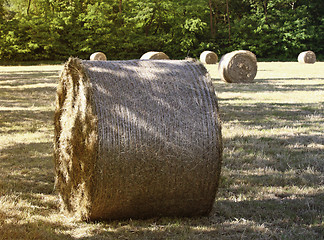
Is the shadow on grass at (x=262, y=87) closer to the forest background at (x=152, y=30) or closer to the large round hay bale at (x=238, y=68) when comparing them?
the large round hay bale at (x=238, y=68)

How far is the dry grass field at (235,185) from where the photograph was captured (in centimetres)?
346

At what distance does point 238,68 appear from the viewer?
49.6ft

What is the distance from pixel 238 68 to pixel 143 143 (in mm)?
12174

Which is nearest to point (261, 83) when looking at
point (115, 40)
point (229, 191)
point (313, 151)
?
point (313, 151)

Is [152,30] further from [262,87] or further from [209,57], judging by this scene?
[262,87]

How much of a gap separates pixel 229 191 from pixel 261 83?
35.2ft

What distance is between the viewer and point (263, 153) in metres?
5.87

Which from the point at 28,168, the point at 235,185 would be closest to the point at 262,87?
the point at 235,185

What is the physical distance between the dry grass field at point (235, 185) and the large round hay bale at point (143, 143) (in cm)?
21

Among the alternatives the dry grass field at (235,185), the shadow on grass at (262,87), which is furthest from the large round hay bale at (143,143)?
the shadow on grass at (262,87)

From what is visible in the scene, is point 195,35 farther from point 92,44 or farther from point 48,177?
point 48,177

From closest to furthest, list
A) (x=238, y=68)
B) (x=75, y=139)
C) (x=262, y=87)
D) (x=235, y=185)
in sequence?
(x=75, y=139), (x=235, y=185), (x=262, y=87), (x=238, y=68)

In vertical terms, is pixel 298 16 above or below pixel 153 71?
above

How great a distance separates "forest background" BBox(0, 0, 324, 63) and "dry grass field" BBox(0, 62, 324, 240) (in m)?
24.7
